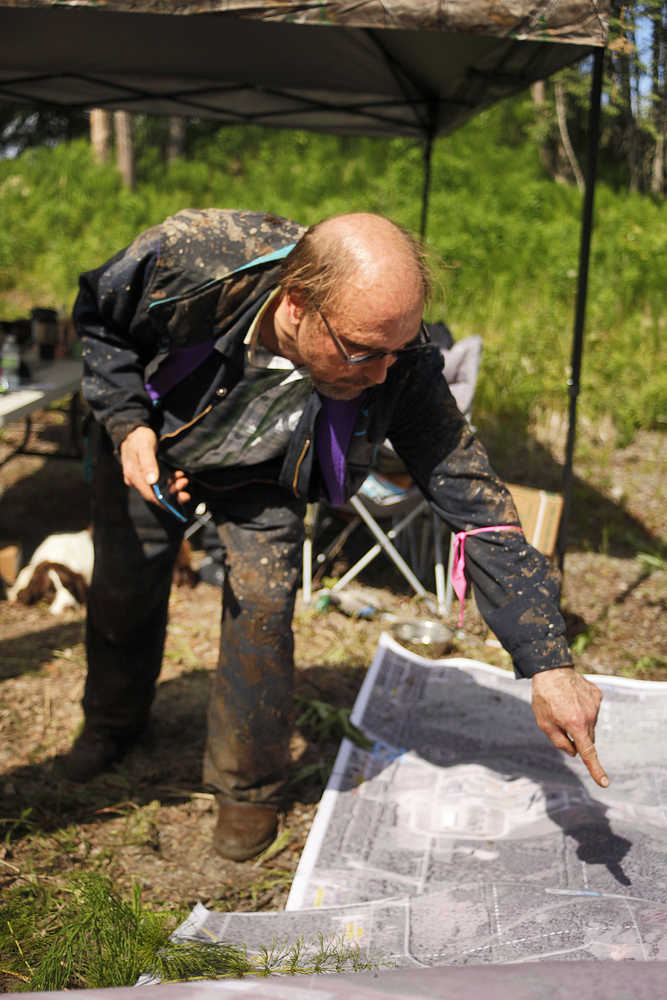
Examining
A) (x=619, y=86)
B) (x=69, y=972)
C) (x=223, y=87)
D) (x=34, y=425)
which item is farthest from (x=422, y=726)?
(x=619, y=86)

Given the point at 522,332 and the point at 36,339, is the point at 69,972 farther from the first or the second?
the point at 522,332

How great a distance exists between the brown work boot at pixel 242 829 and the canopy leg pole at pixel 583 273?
6.14 feet

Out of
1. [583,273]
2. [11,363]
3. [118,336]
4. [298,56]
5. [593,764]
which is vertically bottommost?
[593,764]

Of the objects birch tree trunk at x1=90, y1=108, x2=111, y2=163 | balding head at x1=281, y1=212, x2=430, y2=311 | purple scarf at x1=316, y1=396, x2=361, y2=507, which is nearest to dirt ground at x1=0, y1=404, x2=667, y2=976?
purple scarf at x1=316, y1=396, x2=361, y2=507

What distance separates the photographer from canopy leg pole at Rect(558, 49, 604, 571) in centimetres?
337

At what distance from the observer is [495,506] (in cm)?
205

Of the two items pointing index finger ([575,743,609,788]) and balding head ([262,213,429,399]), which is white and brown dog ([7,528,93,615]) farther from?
pointing index finger ([575,743,609,788])

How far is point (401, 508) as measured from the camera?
14.4 feet

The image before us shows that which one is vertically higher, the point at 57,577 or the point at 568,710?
the point at 568,710

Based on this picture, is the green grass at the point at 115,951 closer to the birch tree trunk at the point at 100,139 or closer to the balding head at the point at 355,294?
the balding head at the point at 355,294

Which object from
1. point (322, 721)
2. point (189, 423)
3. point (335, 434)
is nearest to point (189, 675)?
point (322, 721)

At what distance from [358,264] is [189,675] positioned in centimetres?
224

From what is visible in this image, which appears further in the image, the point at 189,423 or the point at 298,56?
the point at 298,56

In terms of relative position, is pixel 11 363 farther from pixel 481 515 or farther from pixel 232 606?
pixel 481 515
